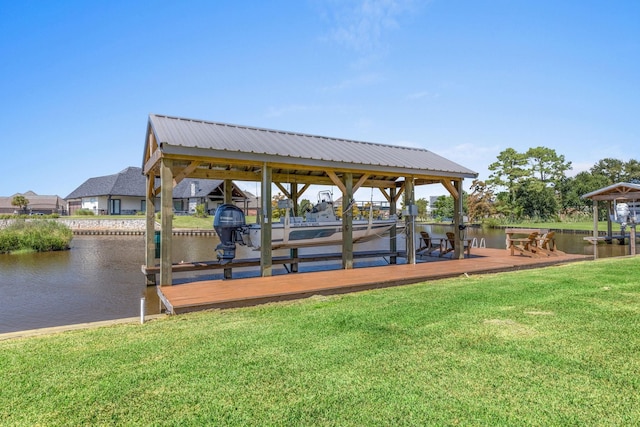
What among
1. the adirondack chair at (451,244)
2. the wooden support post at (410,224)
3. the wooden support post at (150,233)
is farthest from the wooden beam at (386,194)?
the wooden support post at (150,233)

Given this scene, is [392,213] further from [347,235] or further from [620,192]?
[620,192]

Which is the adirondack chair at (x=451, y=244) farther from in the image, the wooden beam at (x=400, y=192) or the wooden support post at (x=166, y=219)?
the wooden support post at (x=166, y=219)

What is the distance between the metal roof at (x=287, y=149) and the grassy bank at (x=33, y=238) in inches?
641

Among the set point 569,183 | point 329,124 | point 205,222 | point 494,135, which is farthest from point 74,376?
point 569,183

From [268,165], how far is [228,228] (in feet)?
6.68

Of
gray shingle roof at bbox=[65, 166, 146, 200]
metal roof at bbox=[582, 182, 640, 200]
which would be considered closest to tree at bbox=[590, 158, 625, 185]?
metal roof at bbox=[582, 182, 640, 200]

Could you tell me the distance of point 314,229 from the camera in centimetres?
1079

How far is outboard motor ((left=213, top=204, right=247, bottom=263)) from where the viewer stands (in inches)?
378

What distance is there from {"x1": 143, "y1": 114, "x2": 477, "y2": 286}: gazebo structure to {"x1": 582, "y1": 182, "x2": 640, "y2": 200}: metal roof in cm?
1146

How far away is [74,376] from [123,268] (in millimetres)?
11636

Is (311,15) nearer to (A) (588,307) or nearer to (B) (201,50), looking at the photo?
(B) (201,50)

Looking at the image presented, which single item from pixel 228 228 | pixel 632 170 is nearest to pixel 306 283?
pixel 228 228

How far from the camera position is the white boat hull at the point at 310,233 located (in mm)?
9747

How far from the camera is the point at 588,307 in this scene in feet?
16.9
